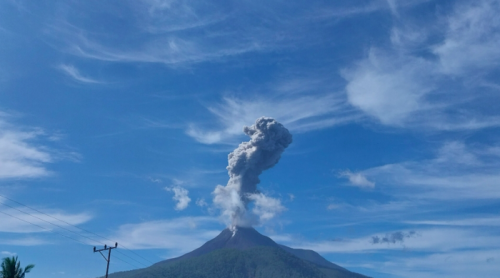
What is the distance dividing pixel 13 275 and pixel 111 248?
46.3ft

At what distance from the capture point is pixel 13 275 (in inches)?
1810

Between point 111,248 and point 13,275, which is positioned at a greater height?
point 111,248

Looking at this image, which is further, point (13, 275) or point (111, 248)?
point (111, 248)

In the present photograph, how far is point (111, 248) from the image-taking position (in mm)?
59062
